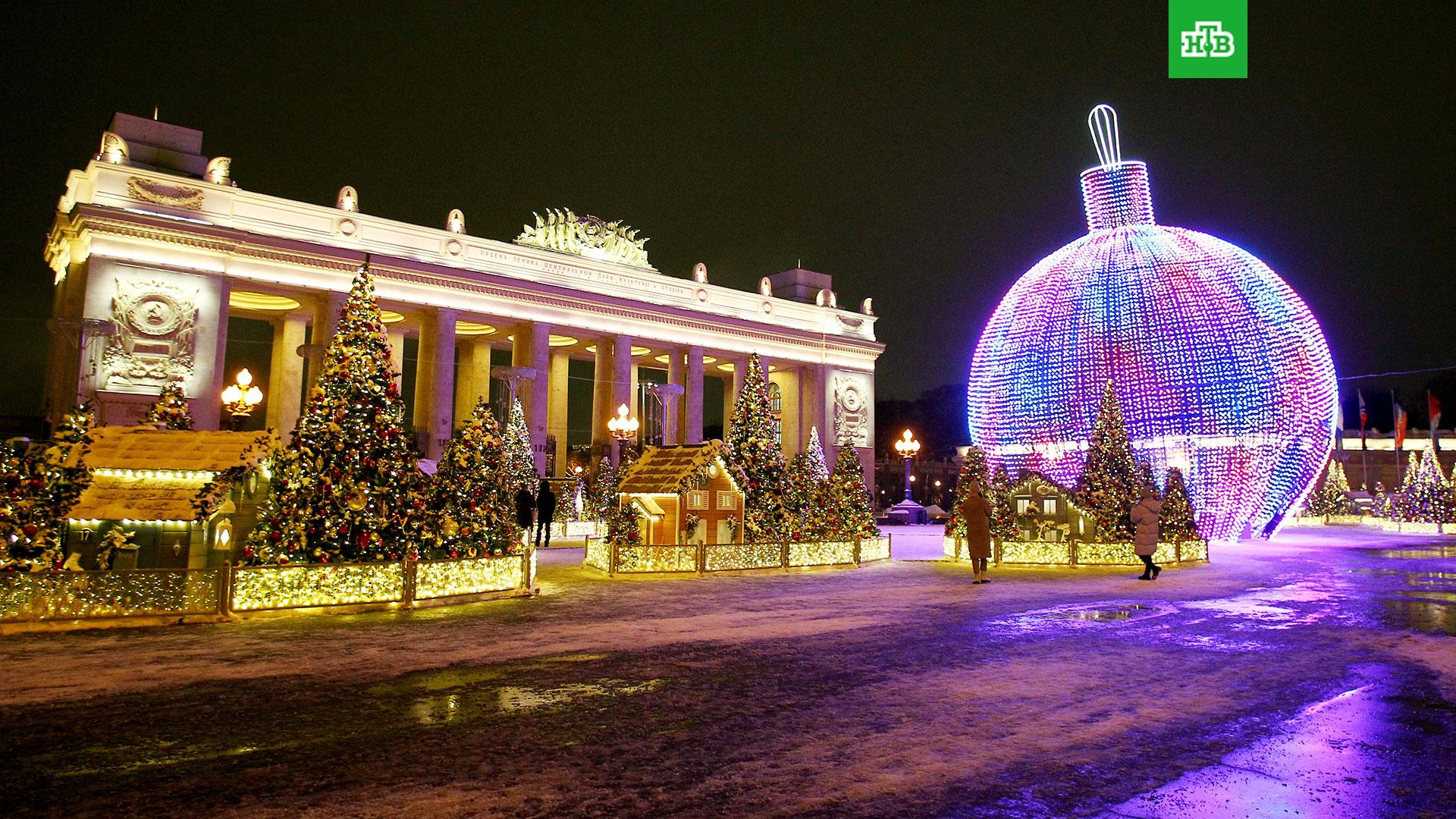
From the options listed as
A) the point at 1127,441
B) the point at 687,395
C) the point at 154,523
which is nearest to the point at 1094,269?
the point at 1127,441

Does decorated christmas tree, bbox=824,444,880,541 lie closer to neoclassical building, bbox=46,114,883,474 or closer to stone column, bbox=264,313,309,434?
neoclassical building, bbox=46,114,883,474

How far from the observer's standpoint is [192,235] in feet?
104

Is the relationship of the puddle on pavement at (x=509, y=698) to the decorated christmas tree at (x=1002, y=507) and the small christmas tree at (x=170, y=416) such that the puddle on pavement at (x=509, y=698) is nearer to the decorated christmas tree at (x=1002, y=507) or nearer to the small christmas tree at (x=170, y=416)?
the decorated christmas tree at (x=1002, y=507)

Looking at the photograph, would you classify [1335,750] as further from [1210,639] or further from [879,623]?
[879,623]

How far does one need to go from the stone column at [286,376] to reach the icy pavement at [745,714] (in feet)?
100

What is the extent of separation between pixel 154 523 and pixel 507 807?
1237 cm

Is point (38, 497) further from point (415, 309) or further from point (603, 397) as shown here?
point (603, 397)

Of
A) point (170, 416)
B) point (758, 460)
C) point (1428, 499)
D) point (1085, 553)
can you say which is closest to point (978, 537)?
point (1085, 553)

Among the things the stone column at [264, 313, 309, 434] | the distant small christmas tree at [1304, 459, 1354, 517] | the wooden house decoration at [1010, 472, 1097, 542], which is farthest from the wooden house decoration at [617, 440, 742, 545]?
the distant small christmas tree at [1304, 459, 1354, 517]

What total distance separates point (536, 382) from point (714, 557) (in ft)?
86.5

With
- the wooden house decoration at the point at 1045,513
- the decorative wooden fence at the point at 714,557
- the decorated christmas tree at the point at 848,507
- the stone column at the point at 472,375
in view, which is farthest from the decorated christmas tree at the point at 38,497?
the stone column at the point at 472,375

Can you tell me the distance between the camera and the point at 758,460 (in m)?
18.1

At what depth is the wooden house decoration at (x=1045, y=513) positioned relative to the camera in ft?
63.6

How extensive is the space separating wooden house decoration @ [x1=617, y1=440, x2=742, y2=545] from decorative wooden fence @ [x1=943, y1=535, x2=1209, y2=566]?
5.64 metres
